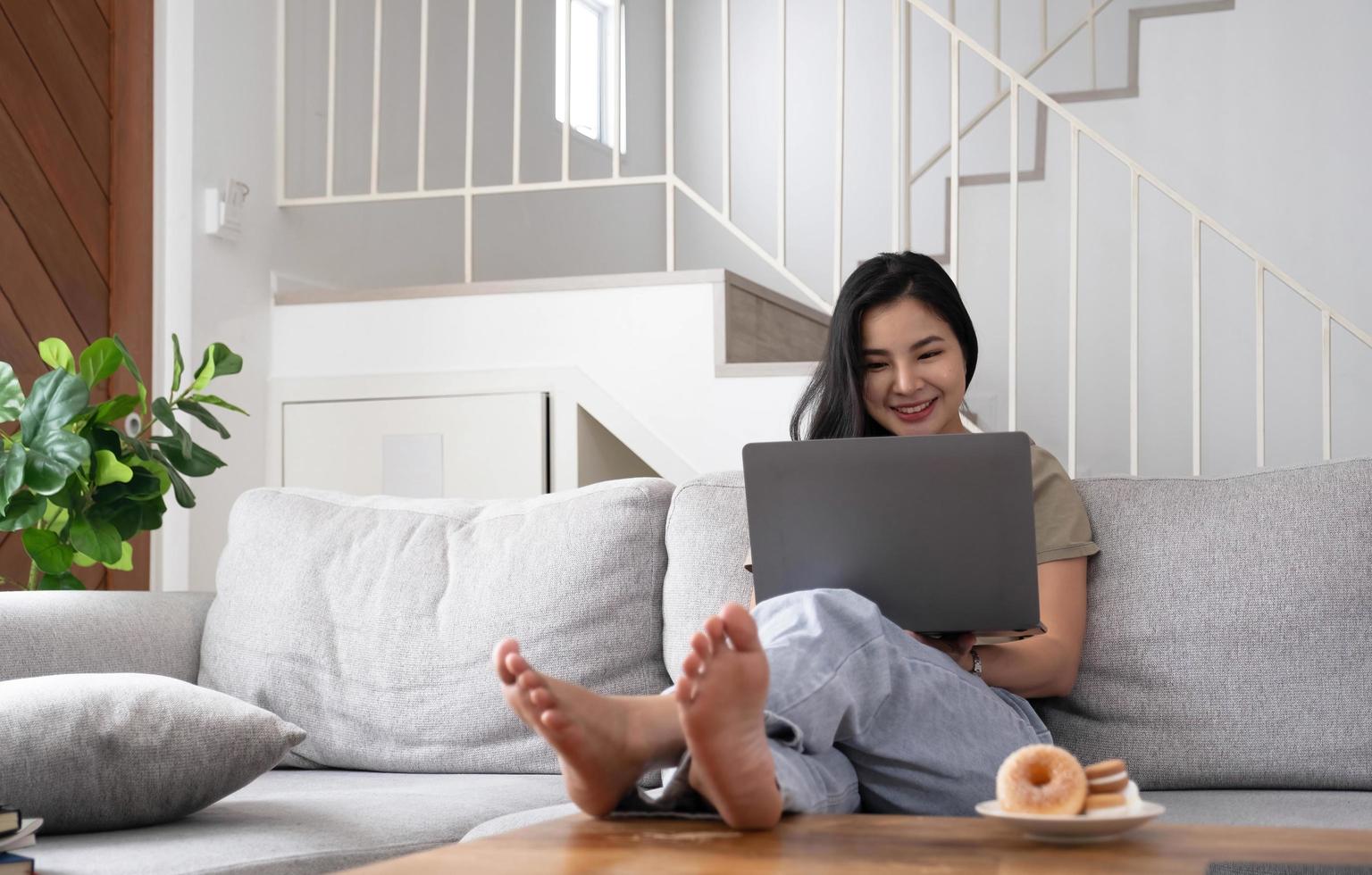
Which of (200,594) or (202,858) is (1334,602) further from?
(200,594)

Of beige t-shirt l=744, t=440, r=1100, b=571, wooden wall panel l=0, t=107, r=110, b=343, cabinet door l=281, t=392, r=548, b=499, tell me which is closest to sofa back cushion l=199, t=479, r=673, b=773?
beige t-shirt l=744, t=440, r=1100, b=571

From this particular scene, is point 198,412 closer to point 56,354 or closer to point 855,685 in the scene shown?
point 56,354

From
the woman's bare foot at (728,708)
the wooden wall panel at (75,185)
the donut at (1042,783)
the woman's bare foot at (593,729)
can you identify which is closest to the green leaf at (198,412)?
the wooden wall panel at (75,185)

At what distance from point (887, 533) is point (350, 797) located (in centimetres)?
70

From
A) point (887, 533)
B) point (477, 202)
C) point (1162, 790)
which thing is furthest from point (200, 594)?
point (477, 202)

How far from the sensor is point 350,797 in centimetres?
163

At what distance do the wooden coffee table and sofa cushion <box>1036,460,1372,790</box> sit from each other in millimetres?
682

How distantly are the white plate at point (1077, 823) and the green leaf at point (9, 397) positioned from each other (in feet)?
5.81

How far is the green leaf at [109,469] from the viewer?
224cm

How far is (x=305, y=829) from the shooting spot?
4.72 ft

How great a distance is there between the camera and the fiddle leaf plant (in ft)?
6.98

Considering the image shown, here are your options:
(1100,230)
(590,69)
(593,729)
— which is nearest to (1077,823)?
(593,729)

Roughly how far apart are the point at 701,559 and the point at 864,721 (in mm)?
622

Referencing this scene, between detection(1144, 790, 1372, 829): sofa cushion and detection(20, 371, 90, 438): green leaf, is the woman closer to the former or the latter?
detection(1144, 790, 1372, 829): sofa cushion
